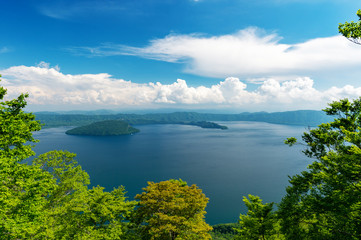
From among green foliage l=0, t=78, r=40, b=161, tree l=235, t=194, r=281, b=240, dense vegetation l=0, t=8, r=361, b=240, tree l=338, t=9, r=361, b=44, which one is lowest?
tree l=235, t=194, r=281, b=240

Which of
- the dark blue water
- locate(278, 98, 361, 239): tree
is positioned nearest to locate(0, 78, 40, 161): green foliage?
locate(278, 98, 361, 239): tree

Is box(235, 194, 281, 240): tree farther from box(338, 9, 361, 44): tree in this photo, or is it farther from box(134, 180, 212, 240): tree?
box(338, 9, 361, 44): tree

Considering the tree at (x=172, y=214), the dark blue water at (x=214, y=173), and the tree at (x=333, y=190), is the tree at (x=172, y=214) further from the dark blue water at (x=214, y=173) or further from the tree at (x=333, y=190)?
the dark blue water at (x=214, y=173)

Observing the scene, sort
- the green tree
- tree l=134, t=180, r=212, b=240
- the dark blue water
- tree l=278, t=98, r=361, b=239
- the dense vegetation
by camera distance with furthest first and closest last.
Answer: the dark blue water → tree l=134, t=180, r=212, b=240 → the green tree → the dense vegetation → tree l=278, t=98, r=361, b=239

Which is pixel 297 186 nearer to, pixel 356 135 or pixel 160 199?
pixel 356 135

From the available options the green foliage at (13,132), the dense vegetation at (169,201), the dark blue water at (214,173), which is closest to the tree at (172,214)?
the dense vegetation at (169,201)

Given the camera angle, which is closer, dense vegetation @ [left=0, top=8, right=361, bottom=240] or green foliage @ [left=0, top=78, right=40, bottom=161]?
dense vegetation @ [left=0, top=8, right=361, bottom=240]
